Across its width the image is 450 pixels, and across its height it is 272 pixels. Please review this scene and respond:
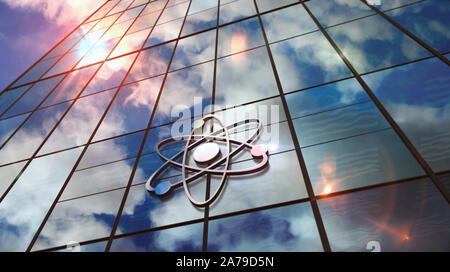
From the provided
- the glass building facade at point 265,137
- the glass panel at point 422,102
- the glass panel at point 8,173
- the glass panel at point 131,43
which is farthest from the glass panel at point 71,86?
the glass panel at point 422,102

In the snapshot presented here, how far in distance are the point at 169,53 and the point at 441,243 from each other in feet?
37.5

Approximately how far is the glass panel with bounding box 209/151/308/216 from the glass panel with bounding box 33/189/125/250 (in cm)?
272

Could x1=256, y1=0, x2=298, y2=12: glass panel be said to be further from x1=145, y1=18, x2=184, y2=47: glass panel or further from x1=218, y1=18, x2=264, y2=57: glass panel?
x1=145, y1=18, x2=184, y2=47: glass panel

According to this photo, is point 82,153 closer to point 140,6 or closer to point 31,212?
point 31,212

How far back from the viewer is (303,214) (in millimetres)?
5918

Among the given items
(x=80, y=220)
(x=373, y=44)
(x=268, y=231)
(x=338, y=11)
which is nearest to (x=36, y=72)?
(x=80, y=220)

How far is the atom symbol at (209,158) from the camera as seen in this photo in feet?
23.2

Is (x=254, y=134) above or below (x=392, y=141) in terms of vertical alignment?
above

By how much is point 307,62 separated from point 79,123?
27.6 feet

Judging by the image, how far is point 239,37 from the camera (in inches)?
482

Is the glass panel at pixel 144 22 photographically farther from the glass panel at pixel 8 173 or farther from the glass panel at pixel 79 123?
the glass panel at pixel 8 173

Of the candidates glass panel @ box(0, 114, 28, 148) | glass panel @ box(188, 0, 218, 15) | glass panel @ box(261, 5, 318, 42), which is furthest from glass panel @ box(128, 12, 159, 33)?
glass panel @ box(0, 114, 28, 148)

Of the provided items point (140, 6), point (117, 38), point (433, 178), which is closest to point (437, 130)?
point (433, 178)

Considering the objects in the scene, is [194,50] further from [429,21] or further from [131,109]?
[429,21]
